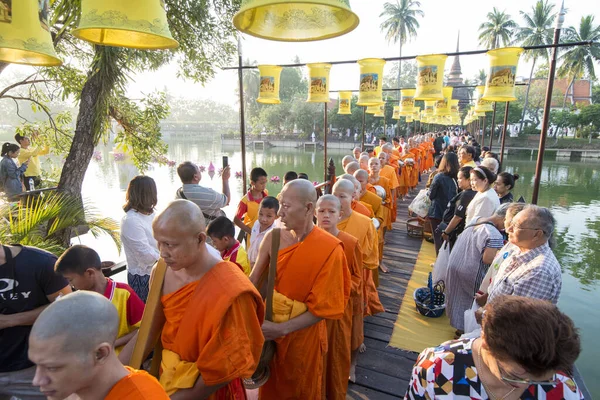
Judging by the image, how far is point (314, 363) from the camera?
7.72 ft

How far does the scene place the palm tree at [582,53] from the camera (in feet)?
114

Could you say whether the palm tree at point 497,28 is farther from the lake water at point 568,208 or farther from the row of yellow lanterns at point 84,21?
the row of yellow lanterns at point 84,21

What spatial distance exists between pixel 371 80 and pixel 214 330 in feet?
20.5

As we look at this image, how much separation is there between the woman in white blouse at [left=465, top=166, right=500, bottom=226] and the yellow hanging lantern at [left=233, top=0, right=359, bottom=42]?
3.09 m

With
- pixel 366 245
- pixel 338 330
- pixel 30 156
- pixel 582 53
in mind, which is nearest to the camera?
pixel 338 330

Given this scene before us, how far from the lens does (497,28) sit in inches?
1610

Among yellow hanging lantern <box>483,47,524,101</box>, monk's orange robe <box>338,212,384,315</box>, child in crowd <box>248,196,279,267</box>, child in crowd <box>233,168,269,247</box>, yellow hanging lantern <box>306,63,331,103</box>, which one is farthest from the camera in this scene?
yellow hanging lantern <box>306,63,331,103</box>

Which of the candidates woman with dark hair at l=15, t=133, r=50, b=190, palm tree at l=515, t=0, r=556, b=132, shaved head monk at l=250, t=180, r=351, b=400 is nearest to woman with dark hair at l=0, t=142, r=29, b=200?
woman with dark hair at l=15, t=133, r=50, b=190

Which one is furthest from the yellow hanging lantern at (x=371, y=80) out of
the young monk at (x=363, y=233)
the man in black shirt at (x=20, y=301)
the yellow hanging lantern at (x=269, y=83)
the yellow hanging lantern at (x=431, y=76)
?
the man in black shirt at (x=20, y=301)

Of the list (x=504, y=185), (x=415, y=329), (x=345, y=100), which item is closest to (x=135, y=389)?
(x=415, y=329)

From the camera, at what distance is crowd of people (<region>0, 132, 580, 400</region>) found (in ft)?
3.85

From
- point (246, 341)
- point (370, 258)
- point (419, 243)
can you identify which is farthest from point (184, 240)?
point (419, 243)

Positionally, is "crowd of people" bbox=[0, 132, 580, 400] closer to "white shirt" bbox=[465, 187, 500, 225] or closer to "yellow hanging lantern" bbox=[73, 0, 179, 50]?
"white shirt" bbox=[465, 187, 500, 225]

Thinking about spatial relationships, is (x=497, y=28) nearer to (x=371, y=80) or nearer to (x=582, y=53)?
(x=582, y=53)
